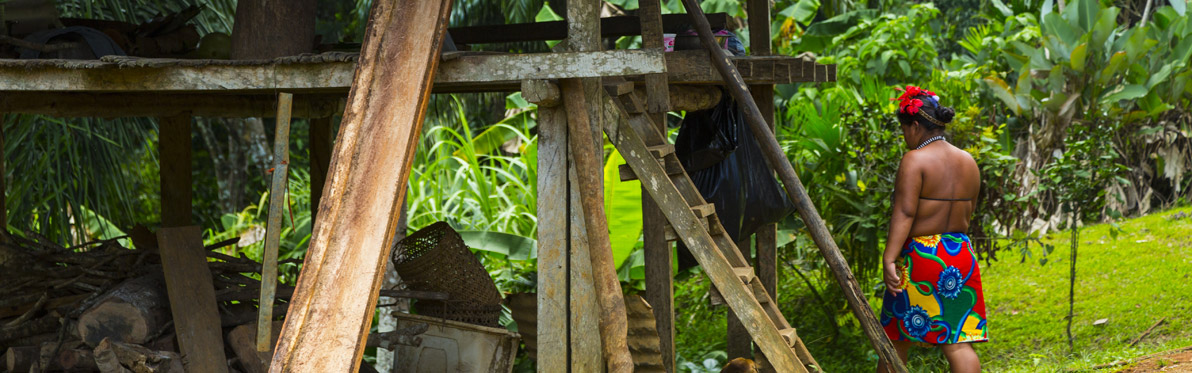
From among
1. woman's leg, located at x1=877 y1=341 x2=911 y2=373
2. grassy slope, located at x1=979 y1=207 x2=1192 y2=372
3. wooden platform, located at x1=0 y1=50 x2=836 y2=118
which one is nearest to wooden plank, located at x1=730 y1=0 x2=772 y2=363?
woman's leg, located at x1=877 y1=341 x2=911 y2=373

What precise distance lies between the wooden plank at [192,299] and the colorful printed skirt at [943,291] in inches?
108

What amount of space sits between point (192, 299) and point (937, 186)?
3003 millimetres

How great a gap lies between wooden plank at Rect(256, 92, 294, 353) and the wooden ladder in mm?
1150

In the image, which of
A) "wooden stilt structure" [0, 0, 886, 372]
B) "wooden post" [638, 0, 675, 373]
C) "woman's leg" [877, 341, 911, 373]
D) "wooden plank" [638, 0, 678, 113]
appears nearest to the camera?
"wooden stilt structure" [0, 0, 886, 372]

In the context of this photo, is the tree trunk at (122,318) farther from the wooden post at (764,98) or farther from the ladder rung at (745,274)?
the wooden post at (764,98)

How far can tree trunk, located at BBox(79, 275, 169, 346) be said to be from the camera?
3.77m

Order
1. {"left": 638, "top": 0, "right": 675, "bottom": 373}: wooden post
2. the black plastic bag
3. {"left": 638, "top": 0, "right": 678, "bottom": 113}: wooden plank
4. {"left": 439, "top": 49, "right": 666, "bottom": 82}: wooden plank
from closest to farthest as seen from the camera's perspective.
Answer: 1. {"left": 439, "top": 49, "right": 666, "bottom": 82}: wooden plank
2. {"left": 638, "top": 0, "right": 678, "bottom": 113}: wooden plank
3. {"left": 638, "top": 0, "right": 675, "bottom": 373}: wooden post
4. the black plastic bag

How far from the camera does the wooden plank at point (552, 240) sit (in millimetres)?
3238

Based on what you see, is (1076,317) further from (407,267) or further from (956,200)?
(407,267)

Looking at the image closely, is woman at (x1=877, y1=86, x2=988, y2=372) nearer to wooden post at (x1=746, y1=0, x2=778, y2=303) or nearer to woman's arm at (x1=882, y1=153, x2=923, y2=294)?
woman's arm at (x1=882, y1=153, x2=923, y2=294)

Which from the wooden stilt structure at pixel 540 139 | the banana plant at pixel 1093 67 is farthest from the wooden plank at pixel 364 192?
the banana plant at pixel 1093 67

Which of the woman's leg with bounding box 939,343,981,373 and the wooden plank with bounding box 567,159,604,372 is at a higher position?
the wooden plank with bounding box 567,159,604,372

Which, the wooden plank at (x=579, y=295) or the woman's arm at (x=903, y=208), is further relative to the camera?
the woman's arm at (x=903, y=208)

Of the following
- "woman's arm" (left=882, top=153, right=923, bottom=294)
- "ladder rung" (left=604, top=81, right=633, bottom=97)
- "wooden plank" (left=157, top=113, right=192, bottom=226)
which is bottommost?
"woman's arm" (left=882, top=153, right=923, bottom=294)
